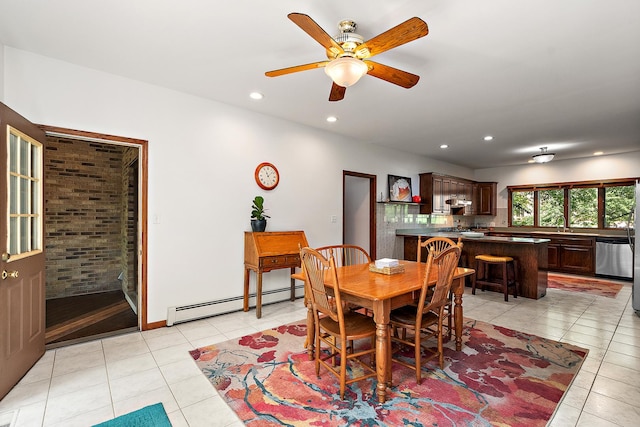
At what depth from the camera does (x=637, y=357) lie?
8.93ft

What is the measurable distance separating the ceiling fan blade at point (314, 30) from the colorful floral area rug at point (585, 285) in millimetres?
5747

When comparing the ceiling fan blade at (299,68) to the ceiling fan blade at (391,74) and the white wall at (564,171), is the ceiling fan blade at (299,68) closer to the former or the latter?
the ceiling fan blade at (391,74)

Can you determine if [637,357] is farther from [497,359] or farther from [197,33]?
[197,33]

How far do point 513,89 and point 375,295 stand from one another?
284 centimetres

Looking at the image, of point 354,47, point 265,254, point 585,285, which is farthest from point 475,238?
point 354,47

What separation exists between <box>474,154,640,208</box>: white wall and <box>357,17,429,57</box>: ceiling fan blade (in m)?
7.26

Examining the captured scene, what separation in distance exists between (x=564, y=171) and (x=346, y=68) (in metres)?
7.49

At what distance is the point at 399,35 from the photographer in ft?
5.95

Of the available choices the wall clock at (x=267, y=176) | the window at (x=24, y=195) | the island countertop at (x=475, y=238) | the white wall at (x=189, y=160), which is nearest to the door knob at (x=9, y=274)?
the window at (x=24, y=195)

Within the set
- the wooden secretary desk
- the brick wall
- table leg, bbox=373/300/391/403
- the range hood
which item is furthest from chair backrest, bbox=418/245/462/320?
the range hood

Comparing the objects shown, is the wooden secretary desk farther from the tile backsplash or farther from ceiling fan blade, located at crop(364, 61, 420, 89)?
the tile backsplash

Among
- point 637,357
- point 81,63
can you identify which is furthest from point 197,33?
point 637,357

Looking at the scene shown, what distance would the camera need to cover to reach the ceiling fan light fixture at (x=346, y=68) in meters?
2.02

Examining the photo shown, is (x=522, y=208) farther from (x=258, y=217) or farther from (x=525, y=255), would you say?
(x=258, y=217)
